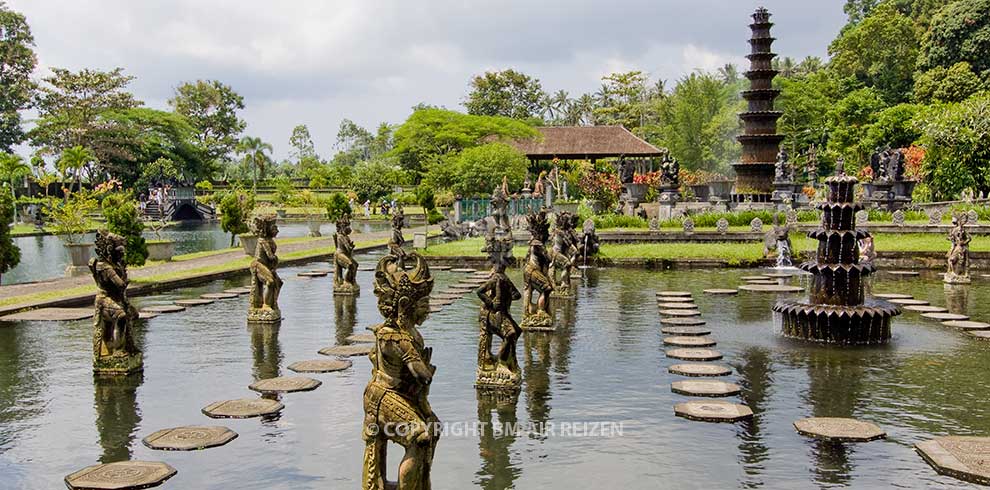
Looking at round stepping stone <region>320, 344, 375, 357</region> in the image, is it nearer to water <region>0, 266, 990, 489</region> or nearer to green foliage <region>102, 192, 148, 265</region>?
water <region>0, 266, 990, 489</region>

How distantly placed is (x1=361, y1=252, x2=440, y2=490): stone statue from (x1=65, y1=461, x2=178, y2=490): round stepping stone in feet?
8.69

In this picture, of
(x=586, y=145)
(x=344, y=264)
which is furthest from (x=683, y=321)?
(x=586, y=145)

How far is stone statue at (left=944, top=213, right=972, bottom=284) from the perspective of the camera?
73.7ft

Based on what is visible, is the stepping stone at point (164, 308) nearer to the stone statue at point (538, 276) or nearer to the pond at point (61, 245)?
the stone statue at point (538, 276)

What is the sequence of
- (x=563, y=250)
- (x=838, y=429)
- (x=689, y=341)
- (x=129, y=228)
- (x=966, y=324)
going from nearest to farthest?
(x=838, y=429), (x=689, y=341), (x=966, y=324), (x=563, y=250), (x=129, y=228)

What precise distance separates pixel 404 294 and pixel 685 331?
33.4 feet

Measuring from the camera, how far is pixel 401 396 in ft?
21.5

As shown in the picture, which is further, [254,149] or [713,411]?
[254,149]

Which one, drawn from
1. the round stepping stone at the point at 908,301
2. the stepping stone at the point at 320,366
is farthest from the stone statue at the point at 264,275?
the round stepping stone at the point at 908,301

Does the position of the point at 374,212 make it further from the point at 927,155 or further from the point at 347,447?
the point at 347,447

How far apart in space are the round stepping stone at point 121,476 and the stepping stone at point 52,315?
1026 centimetres

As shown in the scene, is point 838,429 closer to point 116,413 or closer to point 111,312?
point 116,413

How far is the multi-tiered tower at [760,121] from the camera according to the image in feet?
178

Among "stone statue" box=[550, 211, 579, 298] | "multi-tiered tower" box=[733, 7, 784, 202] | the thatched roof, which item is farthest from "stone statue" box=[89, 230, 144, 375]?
the thatched roof
